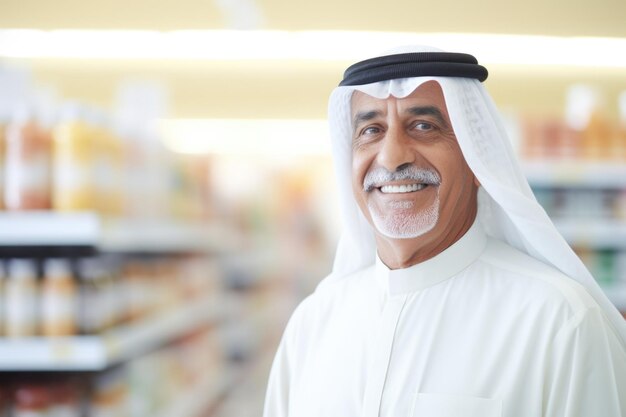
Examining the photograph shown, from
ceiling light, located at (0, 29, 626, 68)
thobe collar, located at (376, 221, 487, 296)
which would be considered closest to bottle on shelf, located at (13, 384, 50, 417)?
thobe collar, located at (376, 221, 487, 296)

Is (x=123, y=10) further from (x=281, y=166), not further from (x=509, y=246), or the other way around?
(x=509, y=246)

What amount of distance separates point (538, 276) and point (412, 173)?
1.13 feet

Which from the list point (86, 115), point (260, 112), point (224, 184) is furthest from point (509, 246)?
point (260, 112)

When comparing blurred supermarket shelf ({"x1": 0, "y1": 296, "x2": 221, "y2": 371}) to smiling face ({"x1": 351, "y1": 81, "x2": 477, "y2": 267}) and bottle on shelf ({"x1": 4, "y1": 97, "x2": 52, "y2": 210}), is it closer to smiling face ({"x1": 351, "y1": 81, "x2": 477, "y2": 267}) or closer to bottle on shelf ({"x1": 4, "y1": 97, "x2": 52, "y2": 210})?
bottle on shelf ({"x1": 4, "y1": 97, "x2": 52, "y2": 210})

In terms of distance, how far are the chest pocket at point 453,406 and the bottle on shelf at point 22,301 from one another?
1464 millimetres

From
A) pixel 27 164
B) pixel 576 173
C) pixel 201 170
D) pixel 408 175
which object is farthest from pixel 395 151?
pixel 576 173

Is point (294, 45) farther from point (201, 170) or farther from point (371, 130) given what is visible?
point (371, 130)

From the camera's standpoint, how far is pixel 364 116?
1.62 meters

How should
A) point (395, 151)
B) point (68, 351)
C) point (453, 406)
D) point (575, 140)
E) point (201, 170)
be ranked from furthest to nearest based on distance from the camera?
point (575, 140)
point (201, 170)
point (68, 351)
point (395, 151)
point (453, 406)

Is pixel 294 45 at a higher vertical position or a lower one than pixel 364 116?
higher

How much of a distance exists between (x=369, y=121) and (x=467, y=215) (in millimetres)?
324

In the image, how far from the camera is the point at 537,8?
7.01 meters

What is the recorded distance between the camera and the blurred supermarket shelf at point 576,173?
14.1 feet

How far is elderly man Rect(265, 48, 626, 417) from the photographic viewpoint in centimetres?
137
